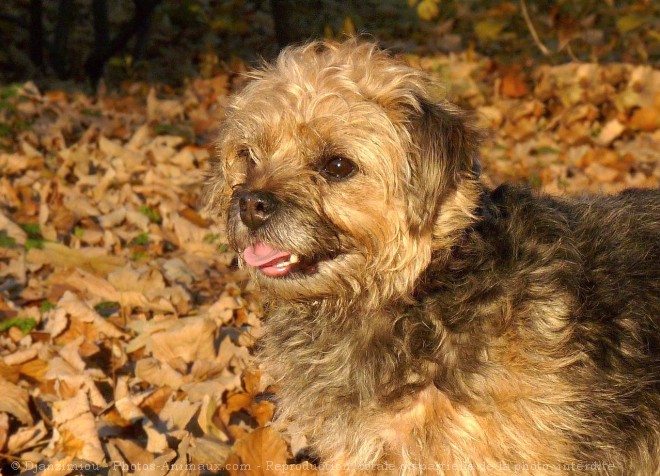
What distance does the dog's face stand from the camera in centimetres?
331

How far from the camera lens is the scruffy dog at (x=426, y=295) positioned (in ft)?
10.5

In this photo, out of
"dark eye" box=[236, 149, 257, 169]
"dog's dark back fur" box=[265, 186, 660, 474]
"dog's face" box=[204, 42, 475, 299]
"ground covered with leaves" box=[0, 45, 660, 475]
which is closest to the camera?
"dog's dark back fur" box=[265, 186, 660, 474]

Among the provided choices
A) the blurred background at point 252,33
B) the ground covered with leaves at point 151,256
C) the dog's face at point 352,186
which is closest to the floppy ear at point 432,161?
the dog's face at point 352,186

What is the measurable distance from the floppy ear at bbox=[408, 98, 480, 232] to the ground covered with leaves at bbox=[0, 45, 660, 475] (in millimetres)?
1064

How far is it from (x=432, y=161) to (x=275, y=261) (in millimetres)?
782

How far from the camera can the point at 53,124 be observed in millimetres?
8500

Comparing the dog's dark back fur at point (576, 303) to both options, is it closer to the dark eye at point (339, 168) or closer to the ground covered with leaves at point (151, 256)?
the dark eye at point (339, 168)

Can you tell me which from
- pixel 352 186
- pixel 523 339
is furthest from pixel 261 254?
pixel 523 339

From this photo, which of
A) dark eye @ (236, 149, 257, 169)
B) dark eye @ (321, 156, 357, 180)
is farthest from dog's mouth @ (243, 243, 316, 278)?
dark eye @ (236, 149, 257, 169)

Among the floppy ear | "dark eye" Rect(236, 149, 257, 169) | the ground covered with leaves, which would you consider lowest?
the ground covered with leaves

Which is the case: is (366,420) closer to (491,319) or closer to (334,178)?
(491,319)

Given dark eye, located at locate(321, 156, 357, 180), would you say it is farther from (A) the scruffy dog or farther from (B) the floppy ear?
(B) the floppy ear

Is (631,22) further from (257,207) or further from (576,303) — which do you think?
(257,207)

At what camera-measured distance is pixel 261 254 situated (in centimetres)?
346
